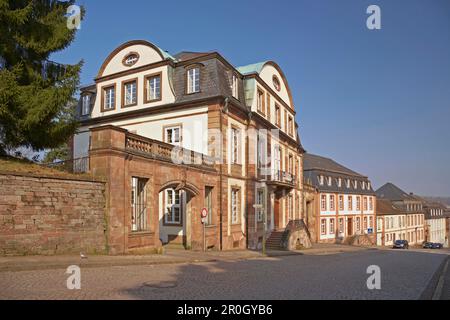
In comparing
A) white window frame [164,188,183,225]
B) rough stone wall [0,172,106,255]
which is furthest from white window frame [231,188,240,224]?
rough stone wall [0,172,106,255]

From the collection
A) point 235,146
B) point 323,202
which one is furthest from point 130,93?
point 323,202

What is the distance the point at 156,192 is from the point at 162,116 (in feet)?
24.5

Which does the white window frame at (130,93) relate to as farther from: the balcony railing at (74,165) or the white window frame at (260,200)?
the white window frame at (260,200)

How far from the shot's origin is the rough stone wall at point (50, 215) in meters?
9.92

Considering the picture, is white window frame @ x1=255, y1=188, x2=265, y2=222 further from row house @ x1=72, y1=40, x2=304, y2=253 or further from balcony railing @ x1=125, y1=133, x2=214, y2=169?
balcony railing @ x1=125, y1=133, x2=214, y2=169

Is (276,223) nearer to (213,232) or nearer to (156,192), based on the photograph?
(213,232)

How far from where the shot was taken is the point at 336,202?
49.0 metres

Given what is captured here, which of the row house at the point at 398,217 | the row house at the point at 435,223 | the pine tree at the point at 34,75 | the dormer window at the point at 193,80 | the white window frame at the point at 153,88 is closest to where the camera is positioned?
the pine tree at the point at 34,75

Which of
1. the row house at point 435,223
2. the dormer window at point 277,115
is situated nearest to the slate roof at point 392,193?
the row house at point 435,223

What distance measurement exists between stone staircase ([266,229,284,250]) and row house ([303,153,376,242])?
44.6ft

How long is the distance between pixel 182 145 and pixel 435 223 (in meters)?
78.5

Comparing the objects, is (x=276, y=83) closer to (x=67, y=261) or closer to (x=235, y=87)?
(x=235, y=87)

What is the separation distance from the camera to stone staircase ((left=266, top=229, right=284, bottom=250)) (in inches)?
967

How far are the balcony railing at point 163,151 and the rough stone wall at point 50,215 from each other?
7.27 ft
